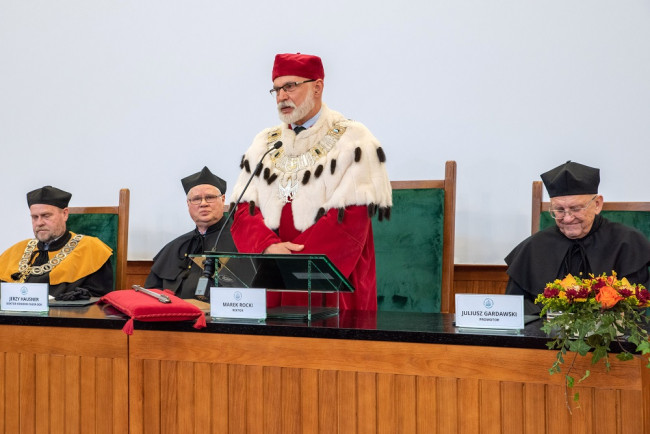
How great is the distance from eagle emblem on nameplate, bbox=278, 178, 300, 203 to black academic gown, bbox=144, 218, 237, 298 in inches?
43.9

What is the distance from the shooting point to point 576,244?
9.66 ft

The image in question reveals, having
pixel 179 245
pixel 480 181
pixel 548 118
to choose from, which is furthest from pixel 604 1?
pixel 179 245

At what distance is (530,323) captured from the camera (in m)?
1.91

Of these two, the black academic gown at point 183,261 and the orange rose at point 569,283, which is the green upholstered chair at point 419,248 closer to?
the black academic gown at point 183,261

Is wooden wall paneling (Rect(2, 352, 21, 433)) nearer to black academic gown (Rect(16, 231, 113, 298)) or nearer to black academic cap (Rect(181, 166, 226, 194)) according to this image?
black academic gown (Rect(16, 231, 113, 298))

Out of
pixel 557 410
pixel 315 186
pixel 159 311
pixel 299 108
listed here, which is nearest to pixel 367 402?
pixel 557 410

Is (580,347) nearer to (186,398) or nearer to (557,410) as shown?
(557,410)

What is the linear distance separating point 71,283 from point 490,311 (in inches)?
108

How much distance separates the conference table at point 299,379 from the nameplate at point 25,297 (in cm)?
7

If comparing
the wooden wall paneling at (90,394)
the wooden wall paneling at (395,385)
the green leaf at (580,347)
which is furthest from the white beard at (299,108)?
the green leaf at (580,347)

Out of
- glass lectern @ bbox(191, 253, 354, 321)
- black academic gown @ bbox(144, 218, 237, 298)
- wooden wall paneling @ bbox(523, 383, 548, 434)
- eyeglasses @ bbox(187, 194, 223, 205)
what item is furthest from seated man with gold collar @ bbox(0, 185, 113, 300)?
wooden wall paneling @ bbox(523, 383, 548, 434)

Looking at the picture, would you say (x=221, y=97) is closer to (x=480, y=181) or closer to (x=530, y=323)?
(x=480, y=181)

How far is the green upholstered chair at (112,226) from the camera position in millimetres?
3949

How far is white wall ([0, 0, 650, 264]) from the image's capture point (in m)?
3.67
